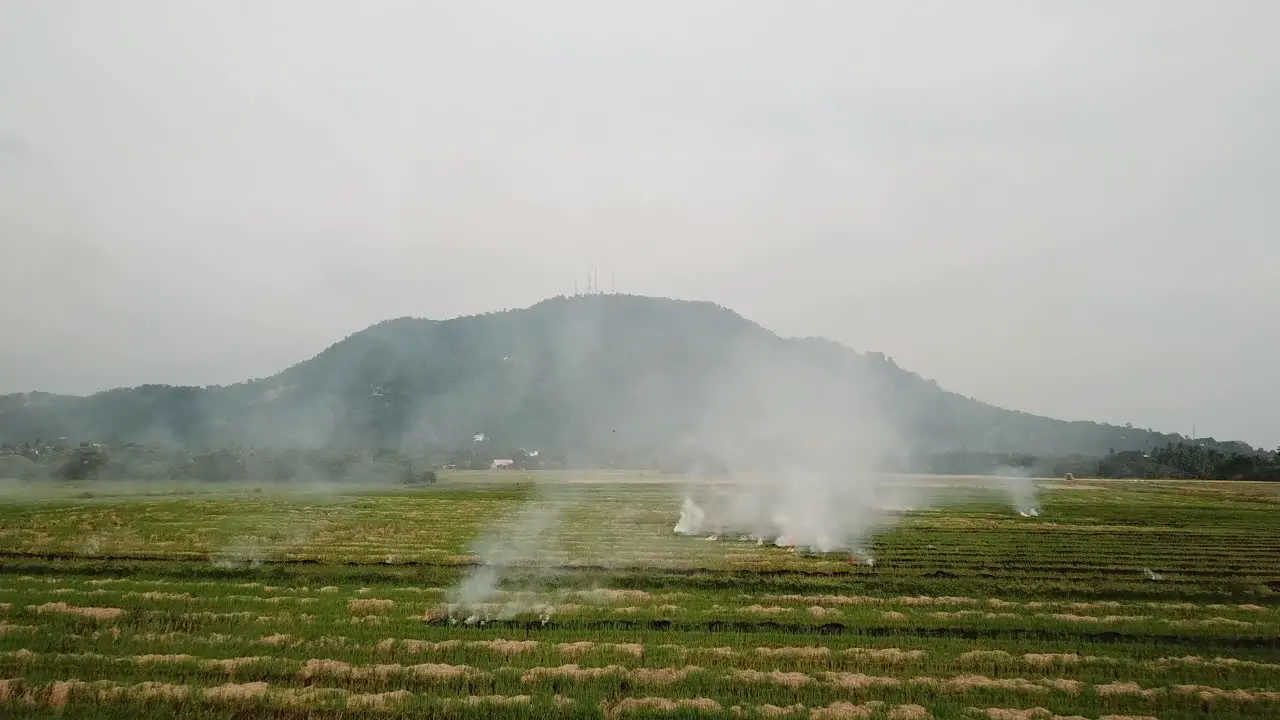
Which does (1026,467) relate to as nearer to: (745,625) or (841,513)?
(841,513)

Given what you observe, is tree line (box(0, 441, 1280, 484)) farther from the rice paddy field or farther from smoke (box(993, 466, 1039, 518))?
the rice paddy field

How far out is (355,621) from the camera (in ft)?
59.3

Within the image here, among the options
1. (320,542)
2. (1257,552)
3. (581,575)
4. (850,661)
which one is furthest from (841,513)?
(850,661)

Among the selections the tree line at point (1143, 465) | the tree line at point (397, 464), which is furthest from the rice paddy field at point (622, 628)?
the tree line at point (1143, 465)

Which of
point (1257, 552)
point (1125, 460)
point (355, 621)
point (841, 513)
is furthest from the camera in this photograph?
point (1125, 460)

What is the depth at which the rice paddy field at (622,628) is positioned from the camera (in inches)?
515

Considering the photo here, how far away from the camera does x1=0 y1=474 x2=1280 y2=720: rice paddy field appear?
13070mm

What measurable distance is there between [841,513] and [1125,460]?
473 feet

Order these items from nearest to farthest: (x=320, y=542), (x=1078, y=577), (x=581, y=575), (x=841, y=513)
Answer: (x=581, y=575) → (x=1078, y=577) → (x=320, y=542) → (x=841, y=513)

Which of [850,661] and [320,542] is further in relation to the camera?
[320,542]

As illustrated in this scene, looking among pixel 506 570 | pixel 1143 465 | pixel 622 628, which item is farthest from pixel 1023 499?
pixel 1143 465

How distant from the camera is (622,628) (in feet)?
59.5

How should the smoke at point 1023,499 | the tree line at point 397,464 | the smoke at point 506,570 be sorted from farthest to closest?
the tree line at point 397,464 → the smoke at point 1023,499 → the smoke at point 506,570

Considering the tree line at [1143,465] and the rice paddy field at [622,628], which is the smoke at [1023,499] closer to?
the rice paddy field at [622,628]
